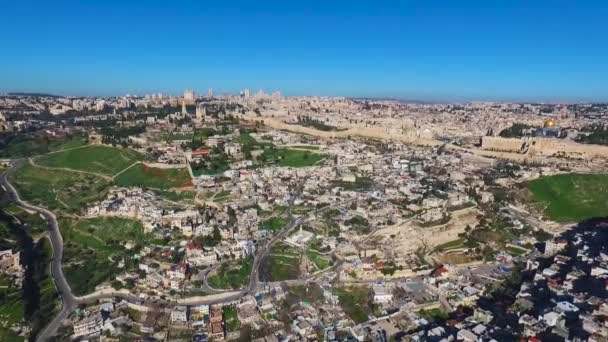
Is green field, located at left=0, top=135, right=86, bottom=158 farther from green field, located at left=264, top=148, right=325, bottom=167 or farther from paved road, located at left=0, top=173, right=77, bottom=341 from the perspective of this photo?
green field, located at left=264, top=148, right=325, bottom=167

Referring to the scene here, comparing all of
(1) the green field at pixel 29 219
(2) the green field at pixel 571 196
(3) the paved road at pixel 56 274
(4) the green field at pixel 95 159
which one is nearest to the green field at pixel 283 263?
(3) the paved road at pixel 56 274

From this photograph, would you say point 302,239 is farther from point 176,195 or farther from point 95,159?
point 95,159

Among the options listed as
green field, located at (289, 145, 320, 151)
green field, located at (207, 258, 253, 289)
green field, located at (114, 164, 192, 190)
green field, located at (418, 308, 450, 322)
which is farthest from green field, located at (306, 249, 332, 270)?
green field, located at (289, 145, 320, 151)

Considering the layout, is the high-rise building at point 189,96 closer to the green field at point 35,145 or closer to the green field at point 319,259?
the green field at point 35,145

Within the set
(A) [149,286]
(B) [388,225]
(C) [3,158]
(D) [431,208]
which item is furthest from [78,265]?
(C) [3,158]

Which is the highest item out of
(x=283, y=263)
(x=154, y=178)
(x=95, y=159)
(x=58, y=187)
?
(x=95, y=159)

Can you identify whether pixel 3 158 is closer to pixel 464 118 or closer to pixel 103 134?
pixel 103 134

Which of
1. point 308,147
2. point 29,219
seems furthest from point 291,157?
point 29,219
